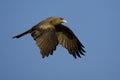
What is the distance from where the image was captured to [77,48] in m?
18.5

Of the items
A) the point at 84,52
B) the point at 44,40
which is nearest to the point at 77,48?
the point at 84,52

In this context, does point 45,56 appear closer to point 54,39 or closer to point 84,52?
point 54,39

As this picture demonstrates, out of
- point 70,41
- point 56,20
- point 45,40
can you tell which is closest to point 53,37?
point 45,40

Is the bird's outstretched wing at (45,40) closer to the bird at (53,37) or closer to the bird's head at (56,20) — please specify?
the bird at (53,37)

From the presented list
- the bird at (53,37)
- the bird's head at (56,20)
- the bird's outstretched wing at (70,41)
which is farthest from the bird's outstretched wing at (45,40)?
the bird's outstretched wing at (70,41)

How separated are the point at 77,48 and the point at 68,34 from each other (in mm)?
599

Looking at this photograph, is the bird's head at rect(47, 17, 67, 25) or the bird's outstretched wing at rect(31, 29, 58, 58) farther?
the bird's head at rect(47, 17, 67, 25)

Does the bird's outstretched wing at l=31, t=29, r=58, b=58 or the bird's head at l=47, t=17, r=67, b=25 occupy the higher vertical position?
the bird's head at l=47, t=17, r=67, b=25

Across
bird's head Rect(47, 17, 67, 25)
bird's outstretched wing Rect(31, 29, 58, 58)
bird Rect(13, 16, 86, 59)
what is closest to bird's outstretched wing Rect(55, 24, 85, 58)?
bird Rect(13, 16, 86, 59)

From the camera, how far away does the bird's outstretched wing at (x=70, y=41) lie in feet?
60.0

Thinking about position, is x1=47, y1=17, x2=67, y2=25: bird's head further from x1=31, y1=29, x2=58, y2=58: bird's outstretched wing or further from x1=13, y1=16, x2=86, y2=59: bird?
x1=31, y1=29, x2=58, y2=58: bird's outstretched wing

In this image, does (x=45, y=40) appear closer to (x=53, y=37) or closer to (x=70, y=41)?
(x=53, y=37)

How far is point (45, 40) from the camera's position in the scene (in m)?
14.9

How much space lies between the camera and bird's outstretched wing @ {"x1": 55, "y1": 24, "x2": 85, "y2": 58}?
18.3 meters
